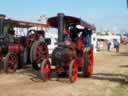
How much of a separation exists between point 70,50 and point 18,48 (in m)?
3.56

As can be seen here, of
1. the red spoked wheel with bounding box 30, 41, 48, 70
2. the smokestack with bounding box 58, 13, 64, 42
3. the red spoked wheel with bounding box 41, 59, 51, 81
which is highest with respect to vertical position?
the smokestack with bounding box 58, 13, 64, 42

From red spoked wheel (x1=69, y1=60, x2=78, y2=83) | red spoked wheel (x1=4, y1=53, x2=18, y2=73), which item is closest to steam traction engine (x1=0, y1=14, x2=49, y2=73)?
red spoked wheel (x1=4, y1=53, x2=18, y2=73)

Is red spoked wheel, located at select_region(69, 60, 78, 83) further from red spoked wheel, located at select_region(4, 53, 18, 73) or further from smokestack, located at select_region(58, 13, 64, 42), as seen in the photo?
red spoked wheel, located at select_region(4, 53, 18, 73)

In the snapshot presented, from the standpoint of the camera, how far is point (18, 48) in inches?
687

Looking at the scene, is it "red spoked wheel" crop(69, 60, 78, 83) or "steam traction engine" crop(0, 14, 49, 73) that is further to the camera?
"steam traction engine" crop(0, 14, 49, 73)

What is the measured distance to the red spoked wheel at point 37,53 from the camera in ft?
55.5

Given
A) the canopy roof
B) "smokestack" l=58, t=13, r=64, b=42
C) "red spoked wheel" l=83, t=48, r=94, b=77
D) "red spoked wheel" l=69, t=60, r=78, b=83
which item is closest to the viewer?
"red spoked wheel" l=69, t=60, r=78, b=83

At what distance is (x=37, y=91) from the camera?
39.8 ft

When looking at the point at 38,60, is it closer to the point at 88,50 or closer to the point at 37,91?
the point at 88,50

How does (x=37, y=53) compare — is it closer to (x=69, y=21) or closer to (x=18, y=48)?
(x=18, y=48)

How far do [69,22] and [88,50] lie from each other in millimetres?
1324

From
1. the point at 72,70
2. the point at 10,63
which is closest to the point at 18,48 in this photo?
the point at 10,63

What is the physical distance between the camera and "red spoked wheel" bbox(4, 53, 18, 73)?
1681cm

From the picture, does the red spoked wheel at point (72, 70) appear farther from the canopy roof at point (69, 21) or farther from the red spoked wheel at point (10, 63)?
the red spoked wheel at point (10, 63)
